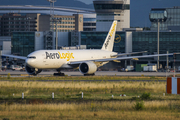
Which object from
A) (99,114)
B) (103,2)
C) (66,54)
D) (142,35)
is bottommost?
(99,114)

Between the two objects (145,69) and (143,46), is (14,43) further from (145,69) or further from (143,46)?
(145,69)

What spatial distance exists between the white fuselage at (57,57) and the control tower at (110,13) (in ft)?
218

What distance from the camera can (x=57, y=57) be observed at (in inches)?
2450

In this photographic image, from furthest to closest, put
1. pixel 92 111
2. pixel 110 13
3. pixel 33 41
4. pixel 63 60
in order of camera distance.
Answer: pixel 110 13, pixel 33 41, pixel 63 60, pixel 92 111

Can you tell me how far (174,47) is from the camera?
12106cm

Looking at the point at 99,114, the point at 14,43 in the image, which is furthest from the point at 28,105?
the point at 14,43

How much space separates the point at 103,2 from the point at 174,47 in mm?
34007

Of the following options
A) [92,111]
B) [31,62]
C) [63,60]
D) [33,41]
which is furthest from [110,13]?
[92,111]

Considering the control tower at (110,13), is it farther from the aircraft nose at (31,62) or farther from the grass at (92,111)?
the grass at (92,111)

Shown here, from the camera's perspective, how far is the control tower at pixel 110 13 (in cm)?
13462

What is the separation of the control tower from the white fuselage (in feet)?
218

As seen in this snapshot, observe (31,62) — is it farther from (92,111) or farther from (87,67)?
(92,111)

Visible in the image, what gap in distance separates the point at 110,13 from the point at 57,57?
259ft

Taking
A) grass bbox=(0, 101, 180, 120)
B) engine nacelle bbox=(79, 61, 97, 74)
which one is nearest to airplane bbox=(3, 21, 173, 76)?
engine nacelle bbox=(79, 61, 97, 74)
